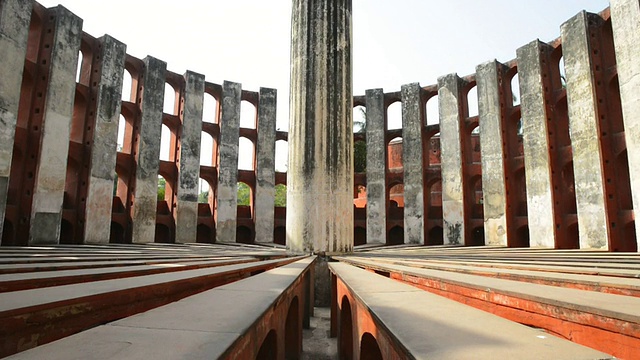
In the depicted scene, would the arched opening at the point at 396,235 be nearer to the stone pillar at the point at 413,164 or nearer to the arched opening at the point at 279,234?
the stone pillar at the point at 413,164

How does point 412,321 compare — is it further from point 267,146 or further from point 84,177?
point 267,146

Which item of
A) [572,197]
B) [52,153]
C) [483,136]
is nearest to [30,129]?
[52,153]

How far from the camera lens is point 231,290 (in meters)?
2.96

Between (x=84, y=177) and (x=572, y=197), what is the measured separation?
755 inches

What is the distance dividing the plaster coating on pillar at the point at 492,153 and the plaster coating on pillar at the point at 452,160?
1.10 m

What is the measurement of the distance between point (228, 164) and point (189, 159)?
6.48 ft

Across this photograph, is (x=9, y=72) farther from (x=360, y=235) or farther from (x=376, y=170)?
(x=360, y=235)

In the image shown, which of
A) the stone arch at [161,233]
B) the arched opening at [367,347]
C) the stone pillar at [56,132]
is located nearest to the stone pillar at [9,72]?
the stone pillar at [56,132]

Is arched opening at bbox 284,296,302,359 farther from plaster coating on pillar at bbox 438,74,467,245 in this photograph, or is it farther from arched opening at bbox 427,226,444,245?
arched opening at bbox 427,226,444,245

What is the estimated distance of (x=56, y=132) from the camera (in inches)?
549

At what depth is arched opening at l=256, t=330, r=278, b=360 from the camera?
3.13 m

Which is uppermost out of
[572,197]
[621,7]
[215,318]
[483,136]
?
[621,7]

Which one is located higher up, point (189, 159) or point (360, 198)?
point (189, 159)

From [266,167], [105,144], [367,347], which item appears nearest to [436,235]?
[266,167]
